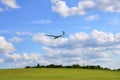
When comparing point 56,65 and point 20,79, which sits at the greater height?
point 56,65

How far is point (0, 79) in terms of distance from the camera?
206 ft

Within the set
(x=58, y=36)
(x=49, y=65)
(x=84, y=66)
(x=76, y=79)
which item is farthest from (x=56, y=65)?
(x=58, y=36)

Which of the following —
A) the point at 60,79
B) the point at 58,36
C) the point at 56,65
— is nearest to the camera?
the point at 58,36

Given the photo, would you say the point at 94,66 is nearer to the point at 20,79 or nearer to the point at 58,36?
the point at 20,79

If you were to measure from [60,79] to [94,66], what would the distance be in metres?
67.5

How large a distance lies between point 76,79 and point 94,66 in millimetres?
65895

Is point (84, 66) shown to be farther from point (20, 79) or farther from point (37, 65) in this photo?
point (20, 79)

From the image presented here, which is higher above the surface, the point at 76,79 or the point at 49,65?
the point at 49,65

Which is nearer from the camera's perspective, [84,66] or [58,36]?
Result: [58,36]

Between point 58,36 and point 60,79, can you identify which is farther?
point 60,79

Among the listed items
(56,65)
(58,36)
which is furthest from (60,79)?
(56,65)

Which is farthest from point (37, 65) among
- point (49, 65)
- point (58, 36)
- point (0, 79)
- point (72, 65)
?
point (58, 36)

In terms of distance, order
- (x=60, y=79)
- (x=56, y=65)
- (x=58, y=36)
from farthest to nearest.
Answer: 1. (x=56, y=65)
2. (x=60, y=79)
3. (x=58, y=36)

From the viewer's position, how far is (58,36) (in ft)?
129
